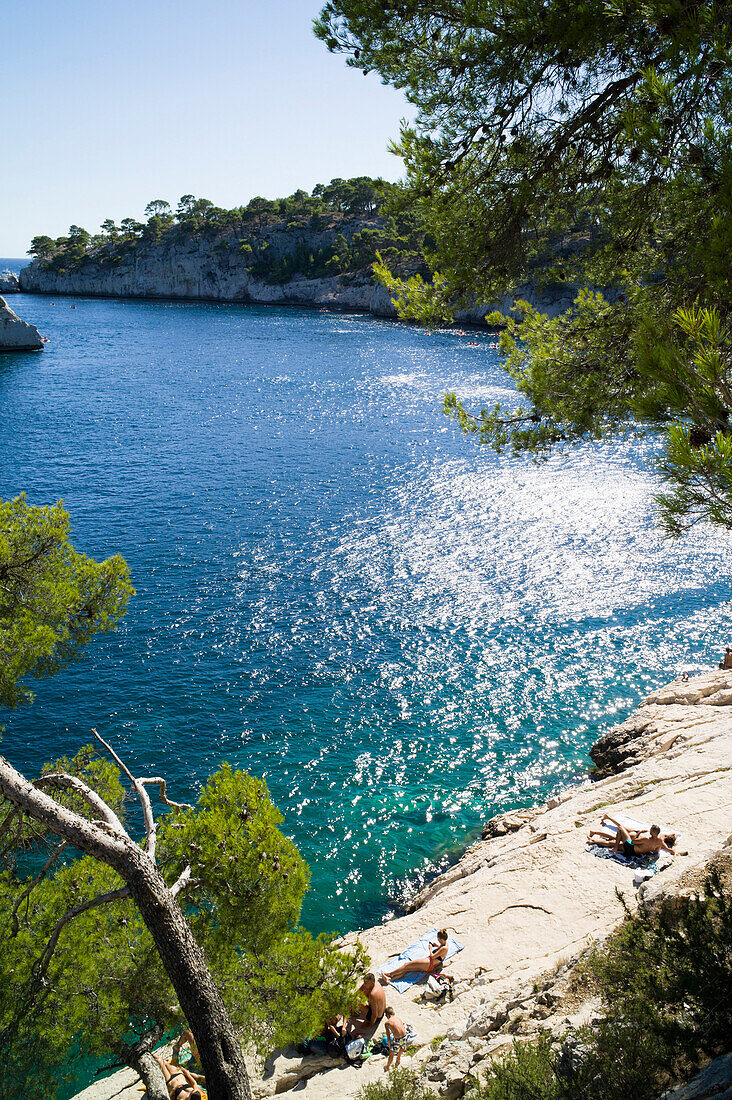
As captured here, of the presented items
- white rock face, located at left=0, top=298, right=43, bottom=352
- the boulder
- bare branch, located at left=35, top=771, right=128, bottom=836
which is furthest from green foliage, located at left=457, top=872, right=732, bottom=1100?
the boulder

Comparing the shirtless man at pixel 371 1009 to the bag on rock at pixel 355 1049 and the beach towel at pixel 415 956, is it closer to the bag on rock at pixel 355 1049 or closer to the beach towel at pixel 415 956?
the bag on rock at pixel 355 1049

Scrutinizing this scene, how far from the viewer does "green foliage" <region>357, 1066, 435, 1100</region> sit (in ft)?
23.8

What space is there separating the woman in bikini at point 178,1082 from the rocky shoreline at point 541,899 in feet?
2.45

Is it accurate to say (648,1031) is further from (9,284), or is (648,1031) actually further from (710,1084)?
(9,284)

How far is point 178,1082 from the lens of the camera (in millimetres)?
10531

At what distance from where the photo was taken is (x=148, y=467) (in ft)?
143

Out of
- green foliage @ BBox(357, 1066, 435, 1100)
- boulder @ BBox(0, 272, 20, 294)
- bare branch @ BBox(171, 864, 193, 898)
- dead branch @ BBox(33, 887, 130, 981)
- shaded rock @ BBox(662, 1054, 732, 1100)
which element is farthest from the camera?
boulder @ BBox(0, 272, 20, 294)

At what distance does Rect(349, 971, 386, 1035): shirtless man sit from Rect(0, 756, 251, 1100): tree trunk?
273cm

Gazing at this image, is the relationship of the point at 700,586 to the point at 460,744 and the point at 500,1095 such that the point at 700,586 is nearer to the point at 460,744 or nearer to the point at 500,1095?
the point at 460,744

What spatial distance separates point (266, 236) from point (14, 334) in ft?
260

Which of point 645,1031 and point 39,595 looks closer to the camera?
point 645,1031

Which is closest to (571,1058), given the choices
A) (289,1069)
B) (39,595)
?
(289,1069)

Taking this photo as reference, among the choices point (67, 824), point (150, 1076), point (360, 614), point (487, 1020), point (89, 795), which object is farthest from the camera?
point (360, 614)

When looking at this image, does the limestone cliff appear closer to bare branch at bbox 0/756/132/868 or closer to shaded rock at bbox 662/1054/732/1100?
bare branch at bbox 0/756/132/868
